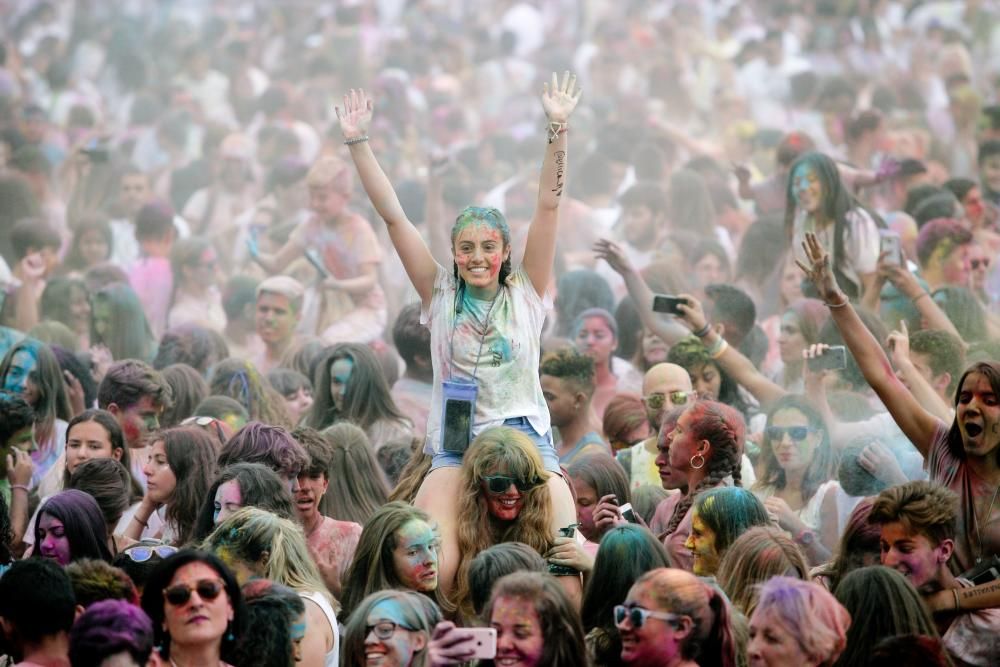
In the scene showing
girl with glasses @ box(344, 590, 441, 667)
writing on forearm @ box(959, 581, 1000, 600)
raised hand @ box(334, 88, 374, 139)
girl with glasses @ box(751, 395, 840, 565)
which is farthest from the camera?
girl with glasses @ box(751, 395, 840, 565)

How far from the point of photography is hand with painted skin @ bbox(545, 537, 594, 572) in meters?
7.74

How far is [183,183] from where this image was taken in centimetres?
2045

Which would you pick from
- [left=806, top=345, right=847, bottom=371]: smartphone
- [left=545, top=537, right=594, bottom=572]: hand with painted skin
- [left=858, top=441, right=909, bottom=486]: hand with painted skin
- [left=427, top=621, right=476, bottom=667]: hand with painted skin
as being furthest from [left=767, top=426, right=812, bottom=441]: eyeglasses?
[left=427, top=621, right=476, bottom=667]: hand with painted skin

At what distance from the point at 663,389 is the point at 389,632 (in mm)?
3640

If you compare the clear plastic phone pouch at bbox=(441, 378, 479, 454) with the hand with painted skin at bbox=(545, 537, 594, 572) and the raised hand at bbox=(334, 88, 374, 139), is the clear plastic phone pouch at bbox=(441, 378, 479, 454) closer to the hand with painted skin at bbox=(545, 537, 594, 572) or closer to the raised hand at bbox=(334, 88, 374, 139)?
the hand with painted skin at bbox=(545, 537, 594, 572)

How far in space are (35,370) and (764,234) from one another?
5925 millimetres

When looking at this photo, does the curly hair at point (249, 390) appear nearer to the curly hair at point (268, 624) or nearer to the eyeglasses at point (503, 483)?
the eyeglasses at point (503, 483)

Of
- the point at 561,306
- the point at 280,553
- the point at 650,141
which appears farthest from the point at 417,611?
the point at 650,141

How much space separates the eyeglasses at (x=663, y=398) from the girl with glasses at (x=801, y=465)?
433 millimetres

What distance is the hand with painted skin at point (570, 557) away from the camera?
774cm

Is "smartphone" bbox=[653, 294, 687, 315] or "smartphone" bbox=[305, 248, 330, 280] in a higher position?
"smartphone" bbox=[305, 248, 330, 280]

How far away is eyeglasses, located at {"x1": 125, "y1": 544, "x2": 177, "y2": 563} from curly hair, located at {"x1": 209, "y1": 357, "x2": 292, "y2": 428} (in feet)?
10.7

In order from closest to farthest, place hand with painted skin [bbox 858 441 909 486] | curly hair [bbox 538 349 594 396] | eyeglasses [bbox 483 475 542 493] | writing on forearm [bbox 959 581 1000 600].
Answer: writing on forearm [bbox 959 581 1000 600]
eyeglasses [bbox 483 475 542 493]
hand with painted skin [bbox 858 441 909 486]
curly hair [bbox 538 349 594 396]

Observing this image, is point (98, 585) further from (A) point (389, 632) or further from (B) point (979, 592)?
(B) point (979, 592)
